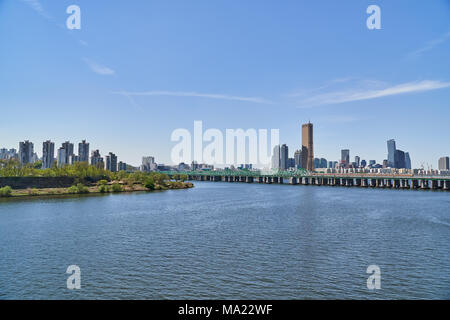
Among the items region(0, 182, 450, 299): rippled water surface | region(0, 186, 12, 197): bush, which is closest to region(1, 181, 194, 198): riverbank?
region(0, 186, 12, 197): bush

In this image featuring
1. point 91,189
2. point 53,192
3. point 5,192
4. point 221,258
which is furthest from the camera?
point 91,189

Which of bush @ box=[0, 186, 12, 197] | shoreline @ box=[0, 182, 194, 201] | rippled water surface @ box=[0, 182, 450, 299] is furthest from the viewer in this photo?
shoreline @ box=[0, 182, 194, 201]

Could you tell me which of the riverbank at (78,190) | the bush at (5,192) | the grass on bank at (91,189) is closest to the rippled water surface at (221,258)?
the bush at (5,192)

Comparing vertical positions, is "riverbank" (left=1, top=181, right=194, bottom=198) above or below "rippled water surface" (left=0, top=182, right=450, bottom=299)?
above

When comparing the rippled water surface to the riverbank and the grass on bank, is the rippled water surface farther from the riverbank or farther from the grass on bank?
the riverbank

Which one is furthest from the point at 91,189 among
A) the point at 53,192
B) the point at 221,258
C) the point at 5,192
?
the point at 221,258

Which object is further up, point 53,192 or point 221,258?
point 53,192

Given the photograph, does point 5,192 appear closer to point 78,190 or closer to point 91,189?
point 78,190

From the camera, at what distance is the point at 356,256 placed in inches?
1469

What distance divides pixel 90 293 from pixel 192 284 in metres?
8.38

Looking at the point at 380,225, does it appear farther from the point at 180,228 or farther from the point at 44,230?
the point at 44,230

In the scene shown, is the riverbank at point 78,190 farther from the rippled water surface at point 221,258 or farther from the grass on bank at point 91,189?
the rippled water surface at point 221,258
